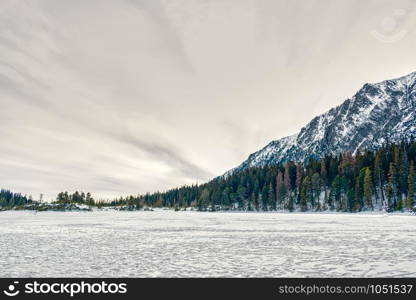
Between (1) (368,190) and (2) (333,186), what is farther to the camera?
(2) (333,186)

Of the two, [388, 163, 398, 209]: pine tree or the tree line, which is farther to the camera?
the tree line

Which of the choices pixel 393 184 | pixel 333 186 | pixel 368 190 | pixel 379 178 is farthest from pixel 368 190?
pixel 333 186

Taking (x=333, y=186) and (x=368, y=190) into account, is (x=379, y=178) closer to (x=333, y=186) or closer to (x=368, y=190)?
(x=368, y=190)

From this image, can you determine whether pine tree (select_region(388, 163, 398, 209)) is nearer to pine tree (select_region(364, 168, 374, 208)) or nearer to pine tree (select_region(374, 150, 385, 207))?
pine tree (select_region(364, 168, 374, 208))

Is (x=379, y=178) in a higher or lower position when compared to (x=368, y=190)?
higher

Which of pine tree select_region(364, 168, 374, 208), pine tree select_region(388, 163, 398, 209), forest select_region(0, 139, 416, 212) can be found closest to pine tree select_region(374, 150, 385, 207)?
forest select_region(0, 139, 416, 212)

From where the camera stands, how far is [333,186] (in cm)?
12331

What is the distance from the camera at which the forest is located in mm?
104425

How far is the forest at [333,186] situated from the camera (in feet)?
343

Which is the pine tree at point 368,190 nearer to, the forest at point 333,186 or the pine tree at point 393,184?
the forest at point 333,186

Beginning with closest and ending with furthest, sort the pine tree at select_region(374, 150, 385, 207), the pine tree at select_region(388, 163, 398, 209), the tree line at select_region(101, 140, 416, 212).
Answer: the pine tree at select_region(388, 163, 398, 209), the tree line at select_region(101, 140, 416, 212), the pine tree at select_region(374, 150, 385, 207)

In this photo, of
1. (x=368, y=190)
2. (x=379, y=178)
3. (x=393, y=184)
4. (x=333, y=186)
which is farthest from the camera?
(x=333, y=186)

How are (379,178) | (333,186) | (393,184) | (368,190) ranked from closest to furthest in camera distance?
(393,184) → (368,190) → (379,178) → (333,186)

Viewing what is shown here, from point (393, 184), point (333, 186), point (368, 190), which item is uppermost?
point (333, 186)
